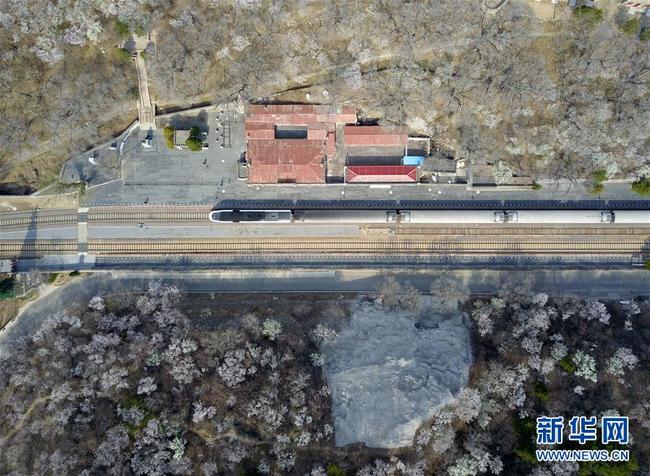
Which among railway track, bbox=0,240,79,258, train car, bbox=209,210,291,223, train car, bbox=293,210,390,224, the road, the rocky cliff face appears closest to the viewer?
the rocky cliff face

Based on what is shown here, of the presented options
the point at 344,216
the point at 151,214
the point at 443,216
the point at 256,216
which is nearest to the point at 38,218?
the point at 151,214

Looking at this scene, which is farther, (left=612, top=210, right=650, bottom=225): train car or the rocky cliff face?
(left=612, top=210, right=650, bottom=225): train car

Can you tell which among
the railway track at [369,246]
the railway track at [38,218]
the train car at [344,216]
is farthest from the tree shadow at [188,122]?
the railway track at [38,218]

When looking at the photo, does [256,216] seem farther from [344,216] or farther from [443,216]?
[443,216]

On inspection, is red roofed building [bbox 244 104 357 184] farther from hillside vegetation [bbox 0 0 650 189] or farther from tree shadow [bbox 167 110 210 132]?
tree shadow [bbox 167 110 210 132]

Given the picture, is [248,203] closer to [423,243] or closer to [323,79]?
[323,79]

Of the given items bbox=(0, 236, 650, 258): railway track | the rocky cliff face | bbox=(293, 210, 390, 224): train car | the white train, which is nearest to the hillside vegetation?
the white train

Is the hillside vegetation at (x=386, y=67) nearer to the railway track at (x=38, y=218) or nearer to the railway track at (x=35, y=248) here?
the railway track at (x=38, y=218)
